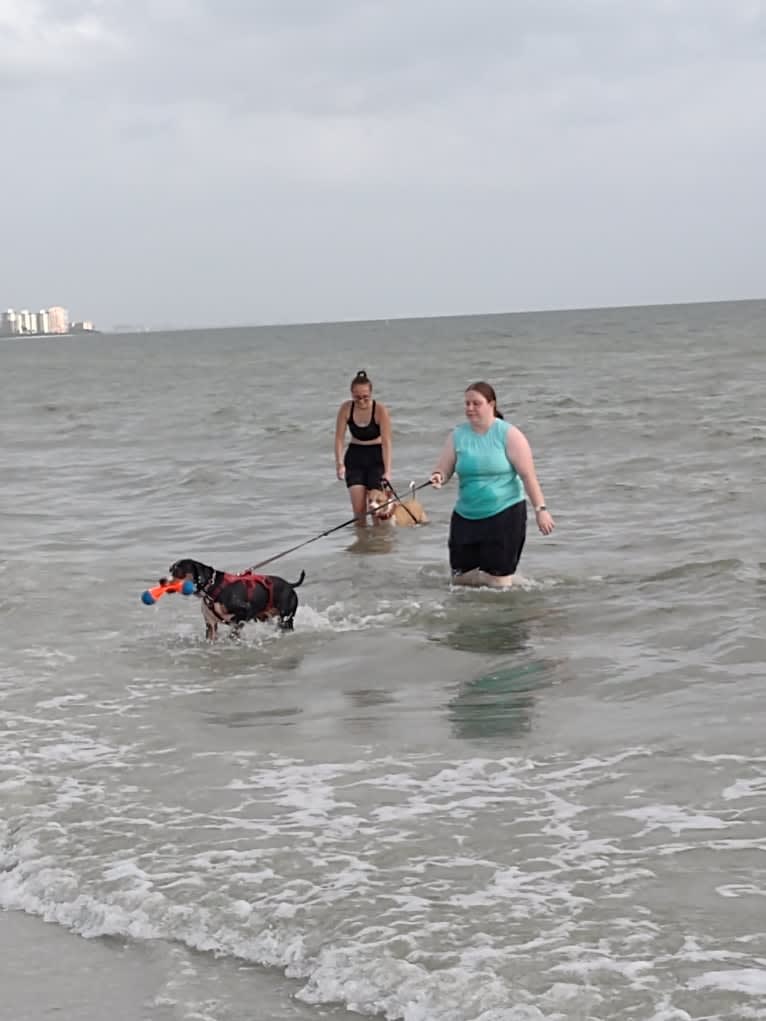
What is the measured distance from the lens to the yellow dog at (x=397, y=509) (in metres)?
12.3

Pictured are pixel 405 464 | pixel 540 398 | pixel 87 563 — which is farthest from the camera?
pixel 540 398

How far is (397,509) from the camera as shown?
1240 centimetres

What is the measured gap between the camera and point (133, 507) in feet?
53.1

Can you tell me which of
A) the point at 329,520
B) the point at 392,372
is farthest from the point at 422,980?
the point at 392,372

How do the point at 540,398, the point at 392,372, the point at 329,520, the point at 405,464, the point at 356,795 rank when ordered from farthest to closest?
the point at 392,372
the point at 540,398
the point at 405,464
the point at 329,520
the point at 356,795

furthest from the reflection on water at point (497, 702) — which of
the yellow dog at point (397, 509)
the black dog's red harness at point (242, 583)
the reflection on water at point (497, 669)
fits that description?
the yellow dog at point (397, 509)

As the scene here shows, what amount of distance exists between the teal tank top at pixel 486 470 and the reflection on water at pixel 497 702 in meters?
1.66

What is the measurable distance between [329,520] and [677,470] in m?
5.18

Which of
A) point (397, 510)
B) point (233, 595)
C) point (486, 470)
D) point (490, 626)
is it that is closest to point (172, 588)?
point (233, 595)

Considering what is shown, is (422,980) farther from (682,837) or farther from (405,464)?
(405,464)

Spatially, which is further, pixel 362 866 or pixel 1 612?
pixel 1 612

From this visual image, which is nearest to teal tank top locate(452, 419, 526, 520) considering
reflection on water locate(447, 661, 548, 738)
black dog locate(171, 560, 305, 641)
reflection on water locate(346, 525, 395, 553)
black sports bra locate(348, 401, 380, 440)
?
black dog locate(171, 560, 305, 641)

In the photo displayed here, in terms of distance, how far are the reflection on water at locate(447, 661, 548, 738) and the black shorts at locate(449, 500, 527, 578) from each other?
1652 mm

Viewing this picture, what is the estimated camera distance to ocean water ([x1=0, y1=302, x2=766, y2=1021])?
13.5 feet
